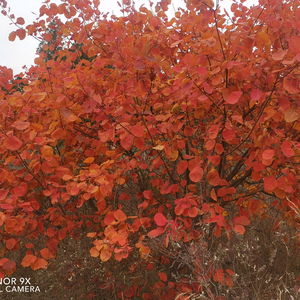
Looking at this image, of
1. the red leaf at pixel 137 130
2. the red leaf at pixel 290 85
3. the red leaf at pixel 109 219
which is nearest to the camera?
the red leaf at pixel 290 85

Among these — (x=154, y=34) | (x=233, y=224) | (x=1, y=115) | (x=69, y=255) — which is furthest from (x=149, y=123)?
(x=69, y=255)

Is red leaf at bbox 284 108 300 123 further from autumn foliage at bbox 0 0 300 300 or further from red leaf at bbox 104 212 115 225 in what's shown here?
red leaf at bbox 104 212 115 225

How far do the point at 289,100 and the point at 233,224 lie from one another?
3.08ft

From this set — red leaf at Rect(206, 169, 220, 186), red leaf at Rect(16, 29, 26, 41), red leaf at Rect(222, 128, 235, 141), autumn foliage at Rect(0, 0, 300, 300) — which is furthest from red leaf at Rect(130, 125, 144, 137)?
red leaf at Rect(16, 29, 26, 41)

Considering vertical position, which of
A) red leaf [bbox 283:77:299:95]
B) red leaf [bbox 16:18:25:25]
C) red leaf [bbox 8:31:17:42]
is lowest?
red leaf [bbox 283:77:299:95]

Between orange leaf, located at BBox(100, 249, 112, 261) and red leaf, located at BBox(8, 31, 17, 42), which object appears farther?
red leaf, located at BBox(8, 31, 17, 42)

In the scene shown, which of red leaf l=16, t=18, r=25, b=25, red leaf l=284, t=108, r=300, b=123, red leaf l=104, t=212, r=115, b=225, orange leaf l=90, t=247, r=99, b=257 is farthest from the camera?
red leaf l=16, t=18, r=25, b=25

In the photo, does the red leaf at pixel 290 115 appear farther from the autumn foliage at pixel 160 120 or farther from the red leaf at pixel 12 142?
the red leaf at pixel 12 142

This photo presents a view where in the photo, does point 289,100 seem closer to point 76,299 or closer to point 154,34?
point 154,34

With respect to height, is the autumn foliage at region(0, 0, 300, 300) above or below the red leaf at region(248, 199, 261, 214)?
above

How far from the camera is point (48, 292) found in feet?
8.11

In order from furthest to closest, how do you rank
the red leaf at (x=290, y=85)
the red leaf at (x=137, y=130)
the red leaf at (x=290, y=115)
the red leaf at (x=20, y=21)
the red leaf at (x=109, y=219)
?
the red leaf at (x=20, y=21) → the red leaf at (x=109, y=219) → the red leaf at (x=137, y=130) → the red leaf at (x=290, y=115) → the red leaf at (x=290, y=85)

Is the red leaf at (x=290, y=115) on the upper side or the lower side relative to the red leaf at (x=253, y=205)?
upper

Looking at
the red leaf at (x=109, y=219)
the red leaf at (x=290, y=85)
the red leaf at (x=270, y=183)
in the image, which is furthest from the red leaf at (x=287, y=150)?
the red leaf at (x=109, y=219)
